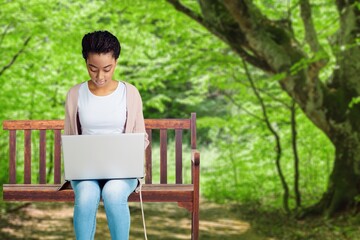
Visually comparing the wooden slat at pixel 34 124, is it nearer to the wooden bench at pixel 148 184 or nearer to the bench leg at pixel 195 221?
the wooden bench at pixel 148 184

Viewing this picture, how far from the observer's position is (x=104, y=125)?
3531 millimetres

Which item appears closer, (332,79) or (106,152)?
(106,152)

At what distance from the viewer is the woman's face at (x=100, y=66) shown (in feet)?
11.1

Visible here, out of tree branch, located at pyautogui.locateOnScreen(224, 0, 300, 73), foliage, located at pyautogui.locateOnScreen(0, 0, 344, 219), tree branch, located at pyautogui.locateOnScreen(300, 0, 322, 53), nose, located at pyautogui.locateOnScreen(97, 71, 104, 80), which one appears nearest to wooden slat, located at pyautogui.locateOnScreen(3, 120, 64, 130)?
nose, located at pyautogui.locateOnScreen(97, 71, 104, 80)

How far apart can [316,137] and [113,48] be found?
6771 mm

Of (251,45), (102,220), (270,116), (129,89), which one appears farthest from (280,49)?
(129,89)

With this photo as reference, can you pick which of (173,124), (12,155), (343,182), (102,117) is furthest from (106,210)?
(343,182)

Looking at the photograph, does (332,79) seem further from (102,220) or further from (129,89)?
(129,89)

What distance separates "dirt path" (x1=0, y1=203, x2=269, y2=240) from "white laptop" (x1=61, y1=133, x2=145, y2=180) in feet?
11.6

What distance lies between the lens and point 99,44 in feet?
11.1

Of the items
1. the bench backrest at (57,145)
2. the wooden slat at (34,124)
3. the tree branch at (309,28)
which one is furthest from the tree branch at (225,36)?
the wooden slat at (34,124)

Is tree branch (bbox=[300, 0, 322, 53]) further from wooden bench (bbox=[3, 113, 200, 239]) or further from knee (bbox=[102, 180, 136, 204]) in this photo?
knee (bbox=[102, 180, 136, 204])

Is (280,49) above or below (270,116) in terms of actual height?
above

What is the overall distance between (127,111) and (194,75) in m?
6.42
